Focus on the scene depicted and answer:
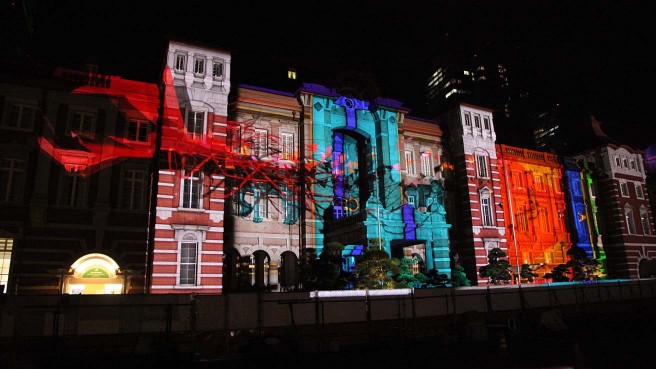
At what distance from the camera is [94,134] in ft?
93.5

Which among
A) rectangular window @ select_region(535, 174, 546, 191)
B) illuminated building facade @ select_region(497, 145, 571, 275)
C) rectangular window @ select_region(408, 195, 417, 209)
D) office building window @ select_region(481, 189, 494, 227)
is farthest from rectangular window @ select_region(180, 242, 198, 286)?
rectangular window @ select_region(535, 174, 546, 191)

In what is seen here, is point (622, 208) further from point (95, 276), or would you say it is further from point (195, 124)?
point (95, 276)

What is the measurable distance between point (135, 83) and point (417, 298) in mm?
22690

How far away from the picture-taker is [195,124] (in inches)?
1144

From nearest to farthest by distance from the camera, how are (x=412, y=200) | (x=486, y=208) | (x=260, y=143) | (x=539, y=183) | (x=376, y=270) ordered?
1. (x=376, y=270)
2. (x=260, y=143)
3. (x=412, y=200)
4. (x=486, y=208)
5. (x=539, y=183)

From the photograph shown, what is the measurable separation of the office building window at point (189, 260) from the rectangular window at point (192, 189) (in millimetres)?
2048

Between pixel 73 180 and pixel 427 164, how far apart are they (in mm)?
27146

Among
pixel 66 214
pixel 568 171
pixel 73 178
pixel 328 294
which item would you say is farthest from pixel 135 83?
pixel 568 171

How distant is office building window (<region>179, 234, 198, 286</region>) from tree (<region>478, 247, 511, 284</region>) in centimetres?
2180

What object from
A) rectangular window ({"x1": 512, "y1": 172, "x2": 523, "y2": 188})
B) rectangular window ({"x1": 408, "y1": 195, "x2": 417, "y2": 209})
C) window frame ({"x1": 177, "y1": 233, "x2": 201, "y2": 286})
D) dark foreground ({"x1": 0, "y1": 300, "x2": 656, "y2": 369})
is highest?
rectangular window ({"x1": 512, "y1": 172, "x2": 523, "y2": 188})

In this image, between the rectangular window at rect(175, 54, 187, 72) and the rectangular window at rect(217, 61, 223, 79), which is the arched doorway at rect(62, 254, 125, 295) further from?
the rectangular window at rect(217, 61, 223, 79)

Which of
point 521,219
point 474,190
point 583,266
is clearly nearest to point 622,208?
point 583,266

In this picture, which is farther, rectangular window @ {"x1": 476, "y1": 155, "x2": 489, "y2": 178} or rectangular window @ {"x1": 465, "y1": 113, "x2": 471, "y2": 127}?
rectangular window @ {"x1": 465, "y1": 113, "x2": 471, "y2": 127}

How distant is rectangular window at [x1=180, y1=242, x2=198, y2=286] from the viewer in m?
26.4
